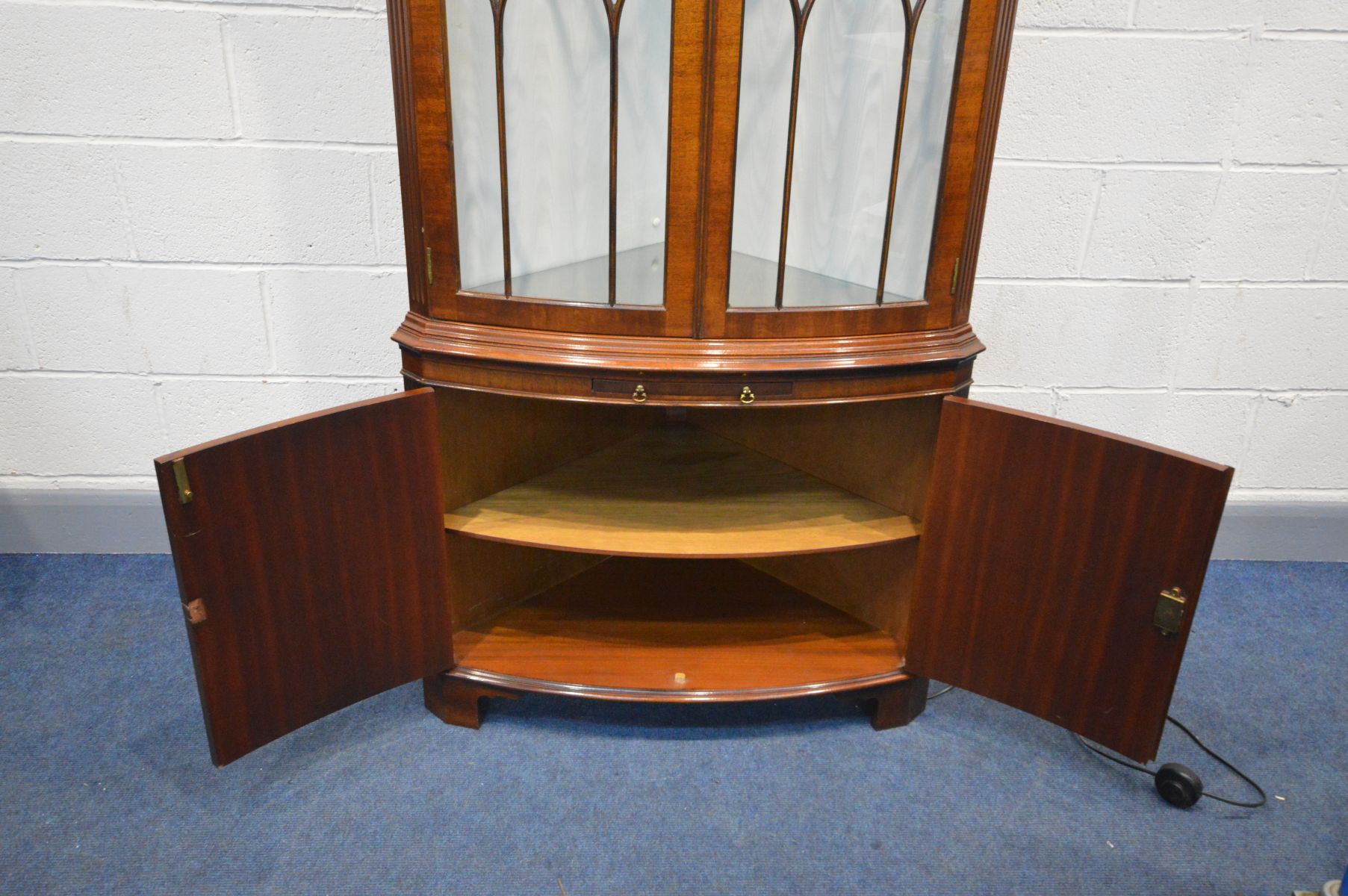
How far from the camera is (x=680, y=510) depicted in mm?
1359

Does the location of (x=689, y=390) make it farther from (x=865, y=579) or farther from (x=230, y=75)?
(x=230, y=75)

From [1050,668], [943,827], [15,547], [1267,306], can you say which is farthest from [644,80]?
[15,547]

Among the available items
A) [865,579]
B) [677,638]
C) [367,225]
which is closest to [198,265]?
[367,225]

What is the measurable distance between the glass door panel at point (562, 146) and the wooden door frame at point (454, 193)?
1 cm

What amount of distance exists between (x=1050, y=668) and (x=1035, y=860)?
252 millimetres

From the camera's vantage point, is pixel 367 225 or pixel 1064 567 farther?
pixel 367 225

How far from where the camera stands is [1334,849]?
1.21 meters

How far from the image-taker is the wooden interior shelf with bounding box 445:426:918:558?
1256 millimetres

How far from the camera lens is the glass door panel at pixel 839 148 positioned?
103cm

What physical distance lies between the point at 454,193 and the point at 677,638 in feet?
2.50

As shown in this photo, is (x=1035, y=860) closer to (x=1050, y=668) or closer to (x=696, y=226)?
(x=1050, y=668)

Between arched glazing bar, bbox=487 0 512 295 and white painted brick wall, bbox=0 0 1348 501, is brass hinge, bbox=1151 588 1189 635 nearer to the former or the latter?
white painted brick wall, bbox=0 0 1348 501

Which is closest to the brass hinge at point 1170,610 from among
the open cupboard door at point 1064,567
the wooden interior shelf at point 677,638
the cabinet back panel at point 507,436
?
the open cupboard door at point 1064,567

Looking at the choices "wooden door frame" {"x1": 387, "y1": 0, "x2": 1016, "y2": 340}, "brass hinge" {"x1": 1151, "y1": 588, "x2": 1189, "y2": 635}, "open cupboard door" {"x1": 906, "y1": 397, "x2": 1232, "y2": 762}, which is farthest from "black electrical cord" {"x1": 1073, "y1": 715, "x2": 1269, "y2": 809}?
"wooden door frame" {"x1": 387, "y1": 0, "x2": 1016, "y2": 340}
